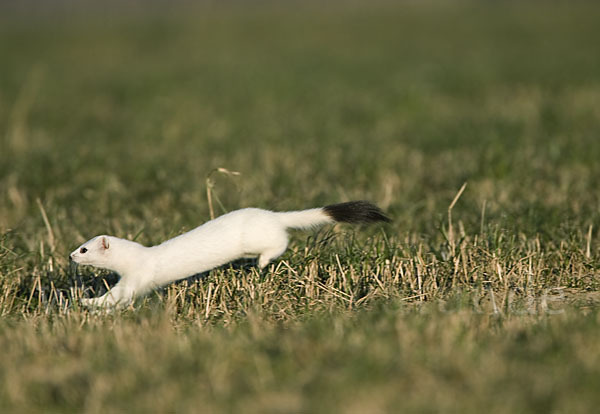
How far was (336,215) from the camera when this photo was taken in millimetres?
4609

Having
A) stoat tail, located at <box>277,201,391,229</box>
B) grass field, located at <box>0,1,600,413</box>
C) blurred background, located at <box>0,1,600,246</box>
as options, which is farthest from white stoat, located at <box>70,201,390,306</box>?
blurred background, located at <box>0,1,600,246</box>

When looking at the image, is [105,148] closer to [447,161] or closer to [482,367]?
[447,161]

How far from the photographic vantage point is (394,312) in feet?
12.8

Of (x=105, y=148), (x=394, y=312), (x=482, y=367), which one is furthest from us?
(x=105, y=148)

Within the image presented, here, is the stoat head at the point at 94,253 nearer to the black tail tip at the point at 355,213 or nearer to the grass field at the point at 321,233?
the grass field at the point at 321,233

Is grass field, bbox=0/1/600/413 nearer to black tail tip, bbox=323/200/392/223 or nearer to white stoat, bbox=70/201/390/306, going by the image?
white stoat, bbox=70/201/390/306

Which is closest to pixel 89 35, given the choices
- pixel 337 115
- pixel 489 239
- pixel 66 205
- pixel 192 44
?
pixel 192 44

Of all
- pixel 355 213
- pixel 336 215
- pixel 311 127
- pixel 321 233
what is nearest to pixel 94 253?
pixel 336 215

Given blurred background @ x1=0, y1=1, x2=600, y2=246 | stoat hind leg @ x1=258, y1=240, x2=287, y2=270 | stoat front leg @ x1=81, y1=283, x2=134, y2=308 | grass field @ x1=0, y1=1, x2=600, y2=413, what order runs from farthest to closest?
blurred background @ x1=0, y1=1, x2=600, y2=246, stoat hind leg @ x1=258, y1=240, x2=287, y2=270, stoat front leg @ x1=81, y1=283, x2=134, y2=308, grass field @ x1=0, y1=1, x2=600, y2=413

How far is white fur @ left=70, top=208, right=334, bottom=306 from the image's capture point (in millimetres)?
4449

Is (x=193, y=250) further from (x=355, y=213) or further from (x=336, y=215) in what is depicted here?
(x=355, y=213)

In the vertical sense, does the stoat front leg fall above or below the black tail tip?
below

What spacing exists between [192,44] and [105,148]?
48.3 feet

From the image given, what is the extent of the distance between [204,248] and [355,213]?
2.93 feet
